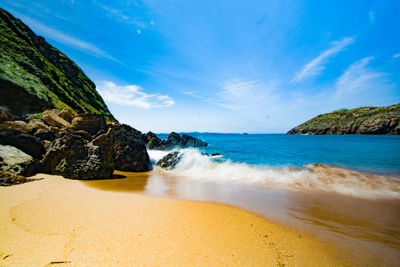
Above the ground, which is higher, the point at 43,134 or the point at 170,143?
the point at 43,134

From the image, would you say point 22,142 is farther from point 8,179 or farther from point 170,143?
point 170,143

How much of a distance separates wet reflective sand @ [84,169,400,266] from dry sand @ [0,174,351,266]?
0.53 meters

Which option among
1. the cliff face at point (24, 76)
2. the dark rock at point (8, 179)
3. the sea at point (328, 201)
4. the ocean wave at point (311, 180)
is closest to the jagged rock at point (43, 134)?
the dark rock at point (8, 179)

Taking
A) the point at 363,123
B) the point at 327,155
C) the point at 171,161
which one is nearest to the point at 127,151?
the point at 171,161

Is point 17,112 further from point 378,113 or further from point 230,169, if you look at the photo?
point 378,113

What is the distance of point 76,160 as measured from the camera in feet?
23.9

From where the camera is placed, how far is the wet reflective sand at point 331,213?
306 centimetres

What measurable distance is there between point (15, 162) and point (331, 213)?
34.0 feet

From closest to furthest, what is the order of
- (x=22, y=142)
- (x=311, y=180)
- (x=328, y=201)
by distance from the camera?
(x=328, y=201), (x=22, y=142), (x=311, y=180)

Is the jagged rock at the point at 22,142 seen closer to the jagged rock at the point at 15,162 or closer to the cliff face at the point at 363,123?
the jagged rock at the point at 15,162

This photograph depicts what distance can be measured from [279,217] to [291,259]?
173 centimetres

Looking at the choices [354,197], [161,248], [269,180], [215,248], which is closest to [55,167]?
Answer: [161,248]

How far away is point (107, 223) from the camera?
3.20m

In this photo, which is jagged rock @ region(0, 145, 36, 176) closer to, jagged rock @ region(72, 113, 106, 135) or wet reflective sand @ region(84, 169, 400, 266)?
wet reflective sand @ region(84, 169, 400, 266)
